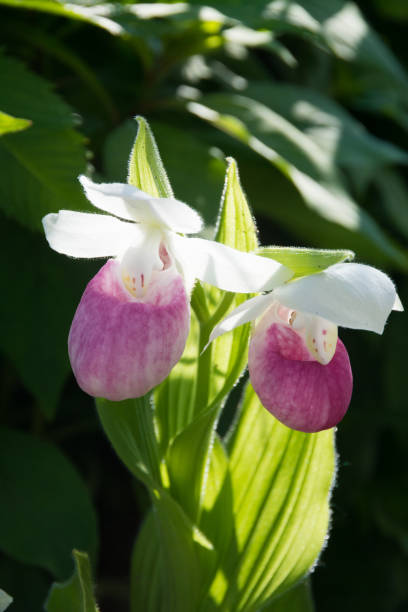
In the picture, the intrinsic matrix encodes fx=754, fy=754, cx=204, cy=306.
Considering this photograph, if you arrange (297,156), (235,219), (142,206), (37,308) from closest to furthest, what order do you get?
1. (142,206)
2. (235,219)
3. (37,308)
4. (297,156)

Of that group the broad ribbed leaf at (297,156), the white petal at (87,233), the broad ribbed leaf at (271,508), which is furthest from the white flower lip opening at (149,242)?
the broad ribbed leaf at (297,156)

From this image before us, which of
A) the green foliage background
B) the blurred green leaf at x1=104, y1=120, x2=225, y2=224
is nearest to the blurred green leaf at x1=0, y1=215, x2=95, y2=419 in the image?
the green foliage background

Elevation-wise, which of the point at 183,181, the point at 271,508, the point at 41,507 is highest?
the point at 183,181

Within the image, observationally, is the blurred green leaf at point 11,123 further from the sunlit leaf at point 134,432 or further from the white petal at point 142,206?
the sunlit leaf at point 134,432

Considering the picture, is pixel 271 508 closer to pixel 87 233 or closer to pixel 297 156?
pixel 87 233

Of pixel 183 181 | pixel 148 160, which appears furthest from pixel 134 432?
pixel 183 181

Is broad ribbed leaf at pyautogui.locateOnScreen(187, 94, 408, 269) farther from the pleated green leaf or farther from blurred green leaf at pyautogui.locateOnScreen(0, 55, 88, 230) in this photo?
the pleated green leaf

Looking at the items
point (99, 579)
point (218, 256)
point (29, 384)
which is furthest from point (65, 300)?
point (99, 579)
